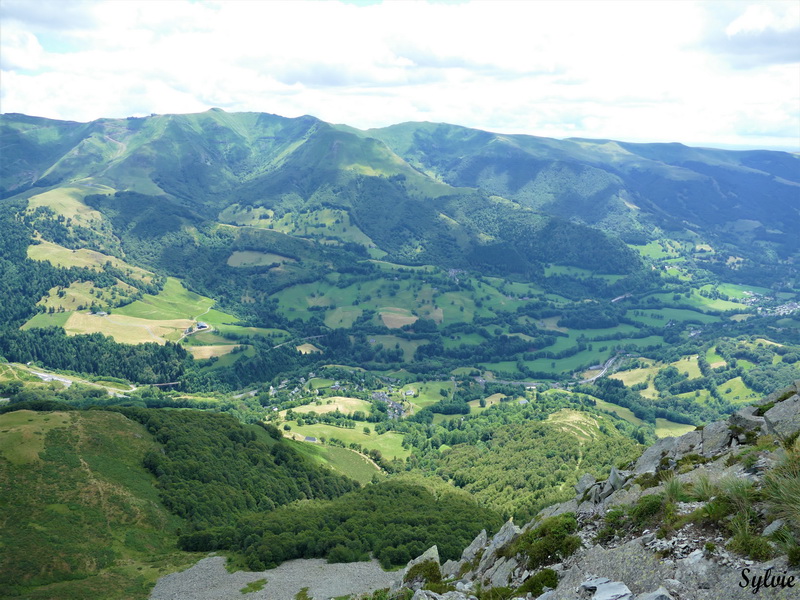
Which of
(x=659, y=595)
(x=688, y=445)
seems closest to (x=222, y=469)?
(x=688, y=445)

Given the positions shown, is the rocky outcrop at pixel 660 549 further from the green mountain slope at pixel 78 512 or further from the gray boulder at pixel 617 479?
the green mountain slope at pixel 78 512

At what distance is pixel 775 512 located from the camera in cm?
2642

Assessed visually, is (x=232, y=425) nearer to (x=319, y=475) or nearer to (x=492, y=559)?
(x=319, y=475)

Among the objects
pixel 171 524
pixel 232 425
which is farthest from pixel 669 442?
pixel 232 425

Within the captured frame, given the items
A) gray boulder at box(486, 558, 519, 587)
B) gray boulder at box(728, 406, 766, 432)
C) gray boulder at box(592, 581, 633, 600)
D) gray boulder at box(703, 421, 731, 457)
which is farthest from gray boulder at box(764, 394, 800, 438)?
gray boulder at box(486, 558, 519, 587)

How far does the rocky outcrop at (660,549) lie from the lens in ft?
83.7

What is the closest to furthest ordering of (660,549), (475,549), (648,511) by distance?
(660,549)
(648,511)
(475,549)

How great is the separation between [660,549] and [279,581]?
242 ft

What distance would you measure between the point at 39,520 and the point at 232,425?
7119cm

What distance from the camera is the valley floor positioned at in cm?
8150

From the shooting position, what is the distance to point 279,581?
284 ft

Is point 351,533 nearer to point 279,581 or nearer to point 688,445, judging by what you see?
point 279,581

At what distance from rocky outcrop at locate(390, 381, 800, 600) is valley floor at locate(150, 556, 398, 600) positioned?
32.3 m

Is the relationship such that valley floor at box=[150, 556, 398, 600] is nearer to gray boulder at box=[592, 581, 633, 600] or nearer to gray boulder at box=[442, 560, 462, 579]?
gray boulder at box=[442, 560, 462, 579]
